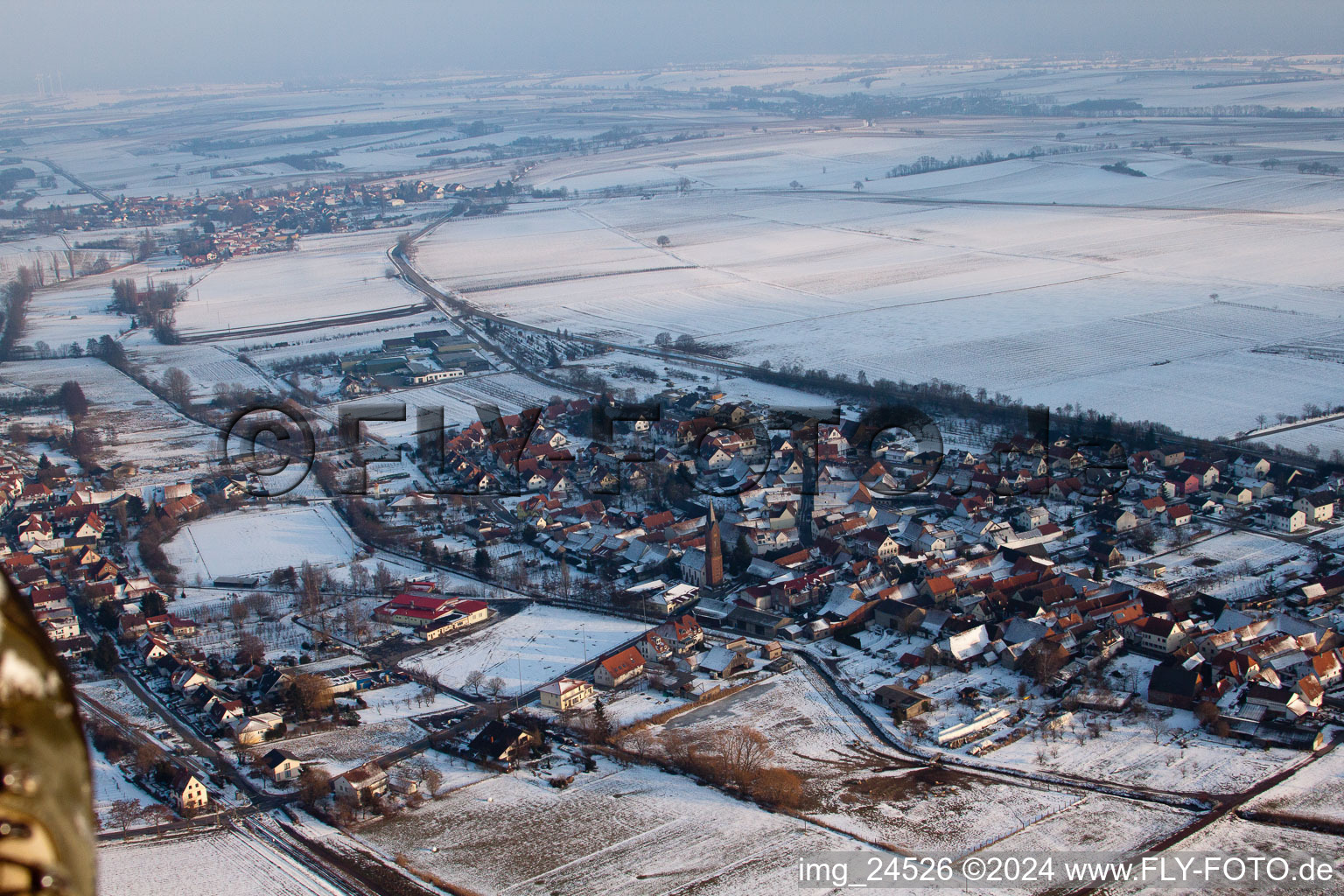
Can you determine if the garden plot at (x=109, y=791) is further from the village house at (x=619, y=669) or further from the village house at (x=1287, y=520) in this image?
the village house at (x=1287, y=520)

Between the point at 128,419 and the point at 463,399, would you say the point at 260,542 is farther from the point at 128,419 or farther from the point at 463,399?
the point at 128,419

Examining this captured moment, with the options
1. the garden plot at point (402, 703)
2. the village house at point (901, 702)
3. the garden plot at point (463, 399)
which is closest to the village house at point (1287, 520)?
the village house at point (901, 702)

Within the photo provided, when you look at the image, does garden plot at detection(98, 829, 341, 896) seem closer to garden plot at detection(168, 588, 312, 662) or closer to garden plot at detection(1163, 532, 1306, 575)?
garden plot at detection(168, 588, 312, 662)

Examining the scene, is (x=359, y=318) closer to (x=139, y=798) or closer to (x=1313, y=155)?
(x=139, y=798)

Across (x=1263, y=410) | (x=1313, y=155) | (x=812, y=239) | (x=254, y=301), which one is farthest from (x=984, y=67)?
(x=1263, y=410)

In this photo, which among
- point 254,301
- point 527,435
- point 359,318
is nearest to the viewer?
point 527,435

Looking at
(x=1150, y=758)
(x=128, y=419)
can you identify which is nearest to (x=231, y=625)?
(x=1150, y=758)
